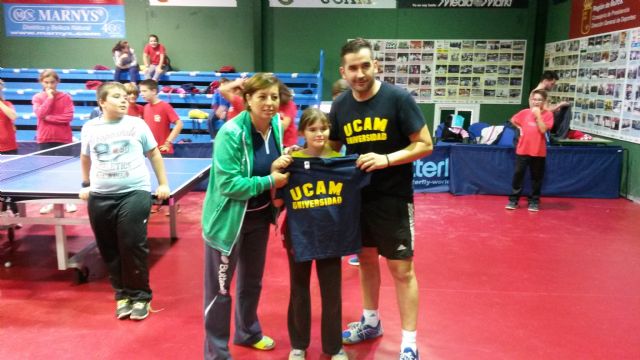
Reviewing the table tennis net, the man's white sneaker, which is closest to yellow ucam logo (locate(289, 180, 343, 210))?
the table tennis net

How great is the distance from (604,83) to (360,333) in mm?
6602

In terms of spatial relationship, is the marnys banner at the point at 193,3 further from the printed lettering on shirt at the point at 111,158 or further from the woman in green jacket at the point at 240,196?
the woman in green jacket at the point at 240,196

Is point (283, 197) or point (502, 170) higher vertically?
point (283, 197)

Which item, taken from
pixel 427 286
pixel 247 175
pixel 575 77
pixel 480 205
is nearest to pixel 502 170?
pixel 480 205

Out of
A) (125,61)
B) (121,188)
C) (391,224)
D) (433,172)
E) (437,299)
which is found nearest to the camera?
(391,224)

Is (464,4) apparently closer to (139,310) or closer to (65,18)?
(65,18)

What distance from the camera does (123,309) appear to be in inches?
136

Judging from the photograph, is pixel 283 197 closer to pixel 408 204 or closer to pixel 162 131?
pixel 408 204

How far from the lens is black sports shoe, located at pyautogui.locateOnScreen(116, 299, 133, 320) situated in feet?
11.2

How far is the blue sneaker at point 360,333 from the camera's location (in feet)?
10.2

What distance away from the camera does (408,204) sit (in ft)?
8.90

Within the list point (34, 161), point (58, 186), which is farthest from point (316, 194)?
point (34, 161)

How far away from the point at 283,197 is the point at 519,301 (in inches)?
87.5

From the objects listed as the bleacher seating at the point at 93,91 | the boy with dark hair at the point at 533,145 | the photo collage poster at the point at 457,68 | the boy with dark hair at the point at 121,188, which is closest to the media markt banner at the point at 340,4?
the photo collage poster at the point at 457,68
